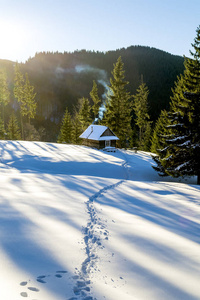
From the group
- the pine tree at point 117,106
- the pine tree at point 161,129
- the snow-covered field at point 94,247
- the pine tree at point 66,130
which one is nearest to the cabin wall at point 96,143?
the pine tree at point 117,106

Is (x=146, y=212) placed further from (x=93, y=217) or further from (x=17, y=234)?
(x=17, y=234)

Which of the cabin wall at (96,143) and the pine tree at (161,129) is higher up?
the pine tree at (161,129)

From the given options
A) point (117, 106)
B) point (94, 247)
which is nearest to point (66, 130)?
point (117, 106)

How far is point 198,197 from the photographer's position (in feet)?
31.7

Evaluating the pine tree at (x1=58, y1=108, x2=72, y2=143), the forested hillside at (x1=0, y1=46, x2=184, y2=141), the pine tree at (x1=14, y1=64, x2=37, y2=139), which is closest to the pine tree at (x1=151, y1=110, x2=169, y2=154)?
the pine tree at (x1=58, y1=108, x2=72, y2=143)

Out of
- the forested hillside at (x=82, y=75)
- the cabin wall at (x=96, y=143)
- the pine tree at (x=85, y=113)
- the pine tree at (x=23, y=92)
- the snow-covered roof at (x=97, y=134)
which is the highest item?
the forested hillside at (x=82, y=75)

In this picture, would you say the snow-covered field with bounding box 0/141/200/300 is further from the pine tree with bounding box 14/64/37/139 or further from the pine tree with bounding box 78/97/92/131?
the pine tree with bounding box 78/97/92/131

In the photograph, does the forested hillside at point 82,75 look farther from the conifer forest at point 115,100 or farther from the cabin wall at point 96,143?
the cabin wall at point 96,143

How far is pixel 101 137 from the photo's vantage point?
1361 inches

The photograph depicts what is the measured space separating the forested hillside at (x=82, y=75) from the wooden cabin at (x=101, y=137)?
86.7m

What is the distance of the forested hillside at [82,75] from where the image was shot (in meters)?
135

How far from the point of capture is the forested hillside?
134725mm

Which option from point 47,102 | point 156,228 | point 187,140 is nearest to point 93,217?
point 156,228

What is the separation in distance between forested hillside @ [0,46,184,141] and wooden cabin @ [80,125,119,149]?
8668cm
